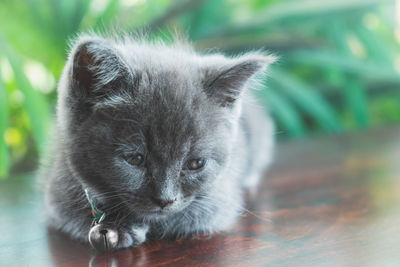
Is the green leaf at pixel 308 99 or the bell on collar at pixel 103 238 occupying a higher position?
the green leaf at pixel 308 99

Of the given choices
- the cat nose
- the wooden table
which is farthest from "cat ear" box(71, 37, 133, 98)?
the wooden table

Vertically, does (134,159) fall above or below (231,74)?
below

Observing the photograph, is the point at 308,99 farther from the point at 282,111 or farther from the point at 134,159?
the point at 134,159

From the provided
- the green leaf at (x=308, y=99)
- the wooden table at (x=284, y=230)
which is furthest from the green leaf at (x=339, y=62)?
the wooden table at (x=284, y=230)

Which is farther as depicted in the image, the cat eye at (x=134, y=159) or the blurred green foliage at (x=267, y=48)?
the blurred green foliage at (x=267, y=48)

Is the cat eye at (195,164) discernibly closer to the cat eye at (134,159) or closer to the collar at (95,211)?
the cat eye at (134,159)

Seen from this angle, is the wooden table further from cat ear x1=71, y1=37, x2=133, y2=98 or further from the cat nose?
cat ear x1=71, y1=37, x2=133, y2=98

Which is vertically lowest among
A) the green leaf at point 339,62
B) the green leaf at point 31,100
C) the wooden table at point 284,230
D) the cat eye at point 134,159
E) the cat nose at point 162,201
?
the wooden table at point 284,230

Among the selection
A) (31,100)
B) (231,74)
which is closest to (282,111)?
(31,100)
